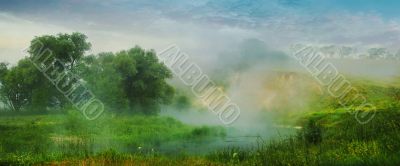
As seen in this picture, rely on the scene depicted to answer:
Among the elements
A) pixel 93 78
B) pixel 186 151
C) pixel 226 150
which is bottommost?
pixel 226 150

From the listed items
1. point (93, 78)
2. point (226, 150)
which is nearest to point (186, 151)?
point (226, 150)

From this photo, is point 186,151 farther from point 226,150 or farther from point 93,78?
point 93,78

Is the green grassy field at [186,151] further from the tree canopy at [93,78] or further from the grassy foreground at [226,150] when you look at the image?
the tree canopy at [93,78]

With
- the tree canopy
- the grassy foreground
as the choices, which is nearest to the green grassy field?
the grassy foreground

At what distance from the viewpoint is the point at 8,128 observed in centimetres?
4719

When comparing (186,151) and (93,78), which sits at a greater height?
(93,78)

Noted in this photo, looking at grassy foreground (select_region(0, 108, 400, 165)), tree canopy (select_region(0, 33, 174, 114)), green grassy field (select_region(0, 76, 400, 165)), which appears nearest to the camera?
grassy foreground (select_region(0, 108, 400, 165))

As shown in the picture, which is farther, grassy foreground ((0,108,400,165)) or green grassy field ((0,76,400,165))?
green grassy field ((0,76,400,165))

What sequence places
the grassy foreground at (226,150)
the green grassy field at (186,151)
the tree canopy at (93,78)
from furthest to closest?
the tree canopy at (93,78)
the green grassy field at (186,151)
the grassy foreground at (226,150)

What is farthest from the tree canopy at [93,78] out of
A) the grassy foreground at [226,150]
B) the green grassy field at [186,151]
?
the grassy foreground at [226,150]

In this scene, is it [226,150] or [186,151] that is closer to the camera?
[226,150]

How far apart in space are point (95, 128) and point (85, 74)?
85.9 feet

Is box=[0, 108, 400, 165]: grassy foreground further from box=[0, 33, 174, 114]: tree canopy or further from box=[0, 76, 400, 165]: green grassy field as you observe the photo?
box=[0, 33, 174, 114]: tree canopy

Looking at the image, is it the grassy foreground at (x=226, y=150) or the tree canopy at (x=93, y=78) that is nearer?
the grassy foreground at (x=226, y=150)
